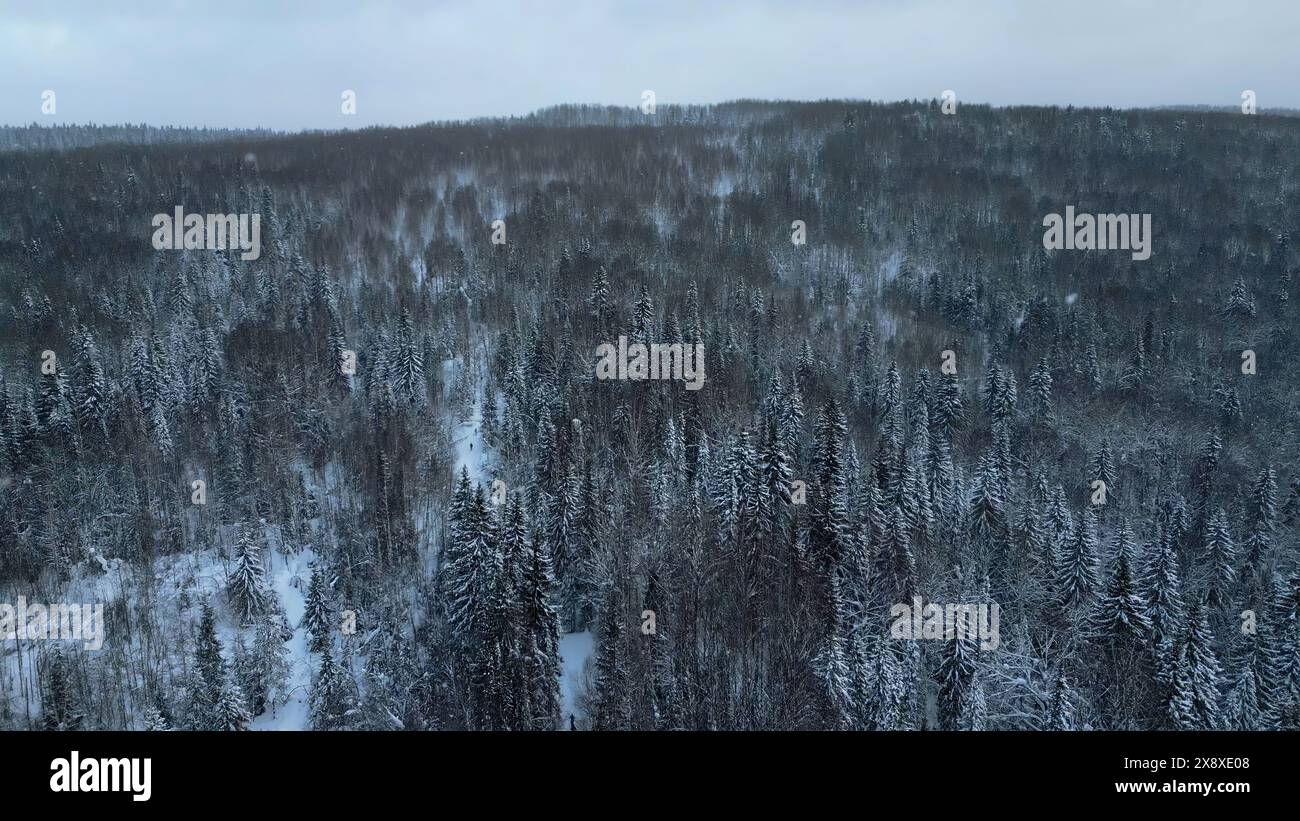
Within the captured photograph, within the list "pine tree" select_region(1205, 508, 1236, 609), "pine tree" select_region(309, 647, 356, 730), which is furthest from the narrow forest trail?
"pine tree" select_region(1205, 508, 1236, 609)

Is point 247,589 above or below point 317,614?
above

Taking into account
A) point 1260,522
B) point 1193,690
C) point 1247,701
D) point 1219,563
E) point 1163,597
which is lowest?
point 1247,701

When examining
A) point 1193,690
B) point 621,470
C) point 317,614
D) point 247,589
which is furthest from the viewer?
point 621,470

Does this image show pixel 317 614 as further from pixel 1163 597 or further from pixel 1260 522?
pixel 1260 522

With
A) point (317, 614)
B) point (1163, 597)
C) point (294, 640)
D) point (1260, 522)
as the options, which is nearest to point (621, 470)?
point (317, 614)

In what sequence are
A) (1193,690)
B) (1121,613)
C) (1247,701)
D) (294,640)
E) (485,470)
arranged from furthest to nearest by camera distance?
(485,470), (294,640), (1121,613), (1247,701), (1193,690)

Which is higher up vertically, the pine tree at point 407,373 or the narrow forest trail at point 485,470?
the pine tree at point 407,373

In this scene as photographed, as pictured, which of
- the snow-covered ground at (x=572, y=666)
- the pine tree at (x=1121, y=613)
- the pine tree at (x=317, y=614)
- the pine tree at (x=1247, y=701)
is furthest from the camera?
the pine tree at (x=317, y=614)

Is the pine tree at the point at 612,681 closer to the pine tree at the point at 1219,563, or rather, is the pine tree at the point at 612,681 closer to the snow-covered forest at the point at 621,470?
the snow-covered forest at the point at 621,470

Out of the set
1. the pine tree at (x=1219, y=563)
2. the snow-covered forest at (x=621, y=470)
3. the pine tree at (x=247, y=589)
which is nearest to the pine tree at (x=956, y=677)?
the snow-covered forest at (x=621, y=470)

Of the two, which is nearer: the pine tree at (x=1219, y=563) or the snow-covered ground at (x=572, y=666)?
the snow-covered ground at (x=572, y=666)
